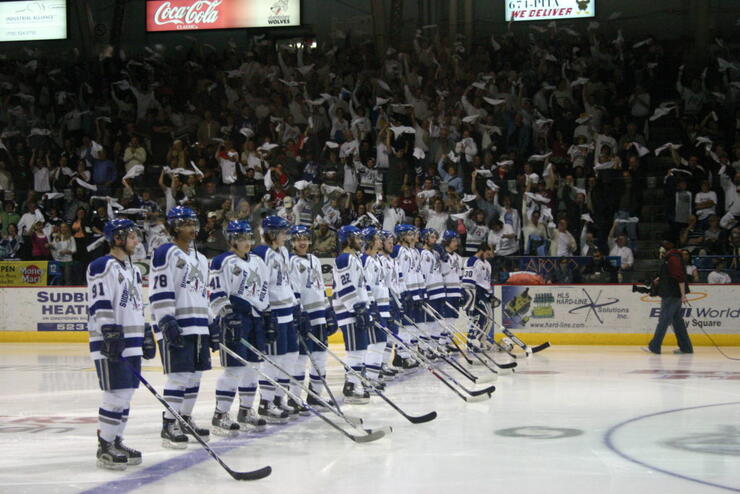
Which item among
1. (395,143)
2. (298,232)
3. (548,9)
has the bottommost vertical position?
(298,232)

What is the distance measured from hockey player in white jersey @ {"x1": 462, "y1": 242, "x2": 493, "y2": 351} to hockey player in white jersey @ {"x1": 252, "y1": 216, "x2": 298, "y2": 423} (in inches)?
250

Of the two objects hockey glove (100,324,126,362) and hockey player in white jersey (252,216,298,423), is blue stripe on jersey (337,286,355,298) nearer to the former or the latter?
hockey player in white jersey (252,216,298,423)

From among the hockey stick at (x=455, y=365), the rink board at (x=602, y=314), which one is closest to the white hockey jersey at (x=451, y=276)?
the hockey stick at (x=455, y=365)

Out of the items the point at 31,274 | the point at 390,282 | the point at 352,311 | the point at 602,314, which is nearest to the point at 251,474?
the point at 352,311

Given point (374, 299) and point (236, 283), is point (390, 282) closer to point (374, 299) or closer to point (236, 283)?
point (374, 299)

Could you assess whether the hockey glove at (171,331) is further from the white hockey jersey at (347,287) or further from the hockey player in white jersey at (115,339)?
the white hockey jersey at (347,287)

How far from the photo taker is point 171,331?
6473 mm

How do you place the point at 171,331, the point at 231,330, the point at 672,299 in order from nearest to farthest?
1. the point at 171,331
2. the point at 231,330
3. the point at 672,299

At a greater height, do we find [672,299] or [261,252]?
[261,252]

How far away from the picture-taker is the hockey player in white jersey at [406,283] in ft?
38.3

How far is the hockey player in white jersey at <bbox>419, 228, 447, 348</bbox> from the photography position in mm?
12828

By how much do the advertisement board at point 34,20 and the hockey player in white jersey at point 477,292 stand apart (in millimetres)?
14506

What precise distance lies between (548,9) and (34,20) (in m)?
12.7

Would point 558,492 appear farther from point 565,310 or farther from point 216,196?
point 216,196
